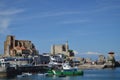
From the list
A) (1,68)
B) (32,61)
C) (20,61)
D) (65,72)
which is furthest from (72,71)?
(32,61)

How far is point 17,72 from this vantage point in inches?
4897

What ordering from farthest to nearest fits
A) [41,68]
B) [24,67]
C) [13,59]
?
[13,59]
[41,68]
[24,67]

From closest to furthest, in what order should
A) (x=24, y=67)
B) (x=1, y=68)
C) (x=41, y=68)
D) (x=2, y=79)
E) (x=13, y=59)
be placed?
(x=2, y=79) < (x=1, y=68) < (x=24, y=67) < (x=41, y=68) < (x=13, y=59)

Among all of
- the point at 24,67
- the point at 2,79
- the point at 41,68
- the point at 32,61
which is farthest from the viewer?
the point at 32,61

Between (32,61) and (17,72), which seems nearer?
(17,72)

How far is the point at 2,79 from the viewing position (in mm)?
99938

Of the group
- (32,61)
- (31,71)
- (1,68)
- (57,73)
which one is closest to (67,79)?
(57,73)

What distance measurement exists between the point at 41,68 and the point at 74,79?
47.4m

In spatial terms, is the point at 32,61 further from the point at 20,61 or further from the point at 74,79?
the point at 74,79

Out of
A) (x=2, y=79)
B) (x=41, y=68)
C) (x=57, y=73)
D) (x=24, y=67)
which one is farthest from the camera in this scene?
(x=41, y=68)

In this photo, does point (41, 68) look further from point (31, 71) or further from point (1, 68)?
point (1, 68)

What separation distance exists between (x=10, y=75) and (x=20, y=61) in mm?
58176

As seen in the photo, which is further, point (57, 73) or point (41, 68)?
point (41, 68)

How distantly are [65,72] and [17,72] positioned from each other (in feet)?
61.0
